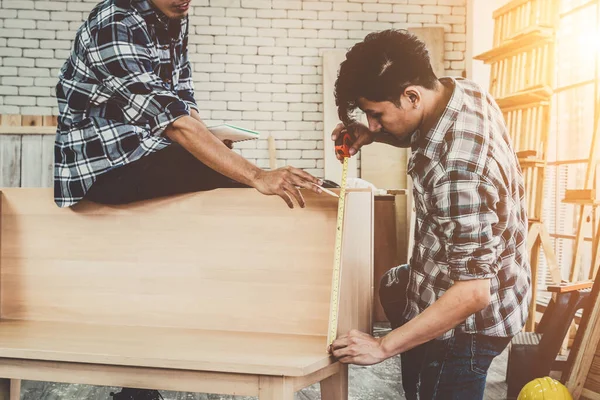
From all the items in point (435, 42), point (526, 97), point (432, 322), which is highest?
point (435, 42)

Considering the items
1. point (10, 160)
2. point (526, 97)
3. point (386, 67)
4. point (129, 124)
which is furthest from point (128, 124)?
point (10, 160)

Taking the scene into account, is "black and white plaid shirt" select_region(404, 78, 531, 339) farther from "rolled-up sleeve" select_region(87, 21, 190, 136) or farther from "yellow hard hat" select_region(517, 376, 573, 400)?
"yellow hard hat" select_region(517, 376, 573, 400)

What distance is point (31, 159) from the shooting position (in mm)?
5254

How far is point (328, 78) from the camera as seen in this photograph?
5.54 m

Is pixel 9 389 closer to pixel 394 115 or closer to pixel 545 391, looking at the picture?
pixel 394 115

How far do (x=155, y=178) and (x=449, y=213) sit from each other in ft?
2.78

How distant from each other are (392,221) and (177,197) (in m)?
2.79

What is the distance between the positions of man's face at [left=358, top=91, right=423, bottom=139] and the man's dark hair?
0.7 inches

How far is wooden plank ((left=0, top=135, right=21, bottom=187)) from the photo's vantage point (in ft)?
17.1

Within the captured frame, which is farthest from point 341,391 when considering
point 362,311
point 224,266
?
point 224,266

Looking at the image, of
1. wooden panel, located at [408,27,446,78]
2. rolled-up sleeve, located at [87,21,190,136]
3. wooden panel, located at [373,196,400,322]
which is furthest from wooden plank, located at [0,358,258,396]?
wooden panel, located at [408,27,446,78]

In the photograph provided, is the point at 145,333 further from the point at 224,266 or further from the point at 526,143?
the point at 526,143

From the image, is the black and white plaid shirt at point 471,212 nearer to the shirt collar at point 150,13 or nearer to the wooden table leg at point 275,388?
the wooden table leg at point 275,388

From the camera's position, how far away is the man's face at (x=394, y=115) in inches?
53.1
